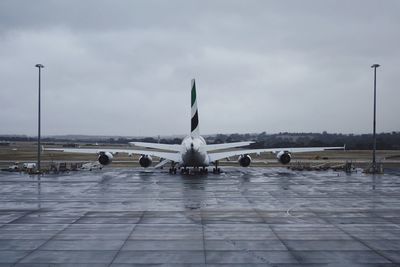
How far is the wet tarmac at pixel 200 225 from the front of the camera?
1365cm

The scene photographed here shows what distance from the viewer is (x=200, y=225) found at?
60.6ft

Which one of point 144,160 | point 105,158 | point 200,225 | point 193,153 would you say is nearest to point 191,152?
point 193,153

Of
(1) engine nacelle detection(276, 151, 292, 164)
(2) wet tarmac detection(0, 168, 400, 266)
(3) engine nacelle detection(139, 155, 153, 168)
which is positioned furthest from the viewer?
(1) engine nacelle detection(276, 151, 292, 164)

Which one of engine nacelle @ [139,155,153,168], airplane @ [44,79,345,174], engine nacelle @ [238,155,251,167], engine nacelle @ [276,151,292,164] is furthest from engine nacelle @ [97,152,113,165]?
engine nacelle @ [276,151,292,164]

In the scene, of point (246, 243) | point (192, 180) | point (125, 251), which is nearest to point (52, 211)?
point (125, 251)

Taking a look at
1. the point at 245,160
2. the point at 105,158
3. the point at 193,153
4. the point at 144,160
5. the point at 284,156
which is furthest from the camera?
the point at 284,156

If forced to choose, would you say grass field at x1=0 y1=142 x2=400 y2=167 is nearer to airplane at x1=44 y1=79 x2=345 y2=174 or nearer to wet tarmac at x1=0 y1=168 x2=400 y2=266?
airplane at x1=44 y1=79 x2=345 y2=174

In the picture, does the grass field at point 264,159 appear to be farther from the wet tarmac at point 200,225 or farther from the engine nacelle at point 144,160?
the wet tarmac at point 200,225

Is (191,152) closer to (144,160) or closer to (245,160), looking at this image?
(144,160)

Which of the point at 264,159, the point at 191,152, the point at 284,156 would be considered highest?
the point at 191,152

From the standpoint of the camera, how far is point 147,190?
102ft

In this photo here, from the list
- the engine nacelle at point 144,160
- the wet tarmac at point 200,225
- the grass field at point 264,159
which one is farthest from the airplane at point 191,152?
the grass field at point 264,159

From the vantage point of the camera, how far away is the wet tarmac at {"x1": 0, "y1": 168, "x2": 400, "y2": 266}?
44.8 feet

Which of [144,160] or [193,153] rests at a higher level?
[193,153]
